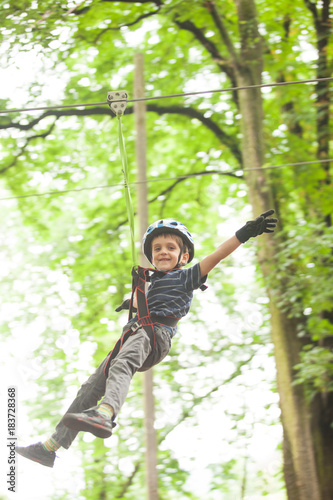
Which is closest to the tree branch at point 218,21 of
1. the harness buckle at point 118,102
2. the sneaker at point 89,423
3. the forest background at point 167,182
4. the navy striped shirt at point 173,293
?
the forest background at point 167,182

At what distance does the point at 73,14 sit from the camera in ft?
22.2

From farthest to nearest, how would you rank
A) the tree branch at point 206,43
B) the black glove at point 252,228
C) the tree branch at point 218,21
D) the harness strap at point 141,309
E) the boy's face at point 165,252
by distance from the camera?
the tree branch at point 206,43, the tree branch at point 218,21, the boy's face at point 165,252, the harness strap at point 141,309, the black glove at point 252,228

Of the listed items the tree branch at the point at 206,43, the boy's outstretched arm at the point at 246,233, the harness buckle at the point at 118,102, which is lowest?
the boy's outstretched arm at the point at 246,233

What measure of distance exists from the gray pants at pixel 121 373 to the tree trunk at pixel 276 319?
257cm

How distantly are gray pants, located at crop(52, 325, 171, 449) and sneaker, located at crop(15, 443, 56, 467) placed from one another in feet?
0.25

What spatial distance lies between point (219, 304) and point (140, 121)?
11.9 feet

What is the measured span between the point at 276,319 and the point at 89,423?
3418 millimetres

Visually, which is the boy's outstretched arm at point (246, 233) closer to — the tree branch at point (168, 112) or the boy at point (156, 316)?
the boy at point (156, 316)

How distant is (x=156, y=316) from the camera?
2820mm

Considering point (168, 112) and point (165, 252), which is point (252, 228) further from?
point (168, 112)

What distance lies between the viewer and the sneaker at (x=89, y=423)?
2197 millimetres

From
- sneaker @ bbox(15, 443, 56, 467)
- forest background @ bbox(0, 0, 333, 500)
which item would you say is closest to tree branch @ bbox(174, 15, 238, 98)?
forest background @ bbox(0, 0, 333, 500)

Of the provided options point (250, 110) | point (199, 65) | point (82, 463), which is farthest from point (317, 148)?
point (82, 463)

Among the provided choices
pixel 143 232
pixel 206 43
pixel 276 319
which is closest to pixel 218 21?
pixel 206 43
